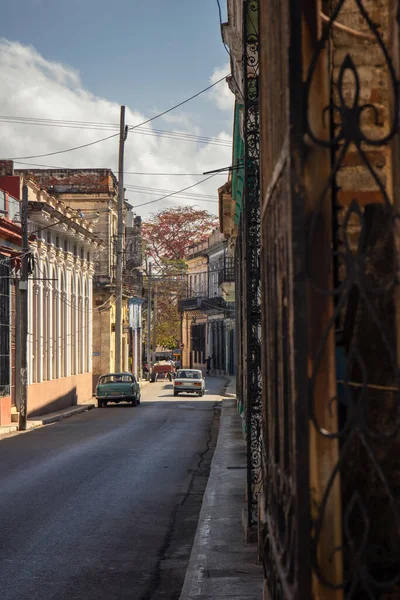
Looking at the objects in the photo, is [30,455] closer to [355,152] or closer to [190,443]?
[190,443]

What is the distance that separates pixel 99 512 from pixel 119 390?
27208 millimetres

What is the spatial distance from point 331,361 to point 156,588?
5616 mm

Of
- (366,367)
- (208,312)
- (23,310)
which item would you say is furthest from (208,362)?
(366,367)

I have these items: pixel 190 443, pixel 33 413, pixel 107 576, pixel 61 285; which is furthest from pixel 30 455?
pixel 61 285

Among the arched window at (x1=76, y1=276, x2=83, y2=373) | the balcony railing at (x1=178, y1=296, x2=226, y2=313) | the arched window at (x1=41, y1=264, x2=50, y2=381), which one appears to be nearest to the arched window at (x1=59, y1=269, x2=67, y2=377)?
the arched window at (x1=41, y1=264, x2=50, y2=381)

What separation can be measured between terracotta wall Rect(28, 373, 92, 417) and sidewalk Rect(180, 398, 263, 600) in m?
18.7

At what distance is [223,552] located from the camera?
930cm

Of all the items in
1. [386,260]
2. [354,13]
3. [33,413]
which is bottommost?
[33,413]

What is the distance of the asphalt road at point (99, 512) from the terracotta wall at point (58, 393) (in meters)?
8.48

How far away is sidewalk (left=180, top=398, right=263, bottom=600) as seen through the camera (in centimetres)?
773

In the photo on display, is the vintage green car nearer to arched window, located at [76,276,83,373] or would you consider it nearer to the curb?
the curb

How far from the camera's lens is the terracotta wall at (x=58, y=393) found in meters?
33.7

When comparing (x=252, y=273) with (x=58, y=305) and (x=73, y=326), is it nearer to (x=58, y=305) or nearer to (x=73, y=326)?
(x=58, y=305)

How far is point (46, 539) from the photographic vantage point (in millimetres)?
10484
